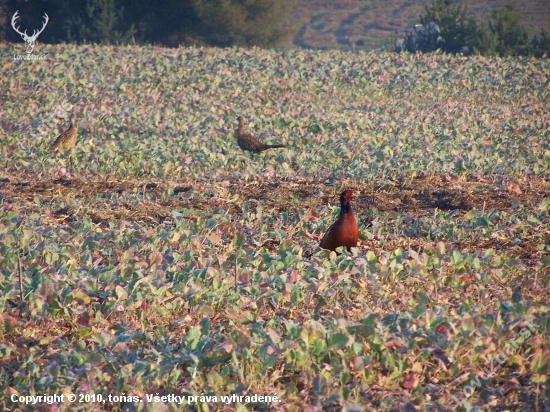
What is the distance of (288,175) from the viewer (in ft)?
32.3

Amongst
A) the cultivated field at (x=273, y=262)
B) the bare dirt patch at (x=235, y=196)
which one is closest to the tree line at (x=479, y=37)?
the cultivated field at (x=273, y=262)

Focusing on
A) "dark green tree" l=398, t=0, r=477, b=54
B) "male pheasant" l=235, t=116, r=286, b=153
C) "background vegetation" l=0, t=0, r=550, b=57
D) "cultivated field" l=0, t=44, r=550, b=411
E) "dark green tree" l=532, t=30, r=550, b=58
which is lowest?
"cultivated field" l=0, t=44, r=550, b=411

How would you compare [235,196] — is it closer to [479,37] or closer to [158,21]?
[479,37]

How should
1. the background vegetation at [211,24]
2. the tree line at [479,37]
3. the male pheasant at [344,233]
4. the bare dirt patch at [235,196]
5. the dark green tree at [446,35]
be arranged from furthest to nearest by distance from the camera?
1. the dark green tree at [446,35]
2. the background vegetation at [211,24]
3. the tree line at [479,37]
4. the bare dirt patch at [235,196]
5. the male pheasant at [344,233]

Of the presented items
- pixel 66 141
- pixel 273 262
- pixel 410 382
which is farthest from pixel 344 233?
pixel 66 141

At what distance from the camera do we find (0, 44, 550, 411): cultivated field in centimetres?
381

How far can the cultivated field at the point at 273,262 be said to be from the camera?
3812mm

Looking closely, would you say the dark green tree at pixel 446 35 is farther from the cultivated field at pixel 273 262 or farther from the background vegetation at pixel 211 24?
the cultivated field at pixel 273 262

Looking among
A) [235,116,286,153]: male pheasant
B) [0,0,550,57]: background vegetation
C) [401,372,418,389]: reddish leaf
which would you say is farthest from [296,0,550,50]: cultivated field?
[401,372,418,389]: reddish leaf

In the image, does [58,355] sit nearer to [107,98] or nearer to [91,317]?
[91,317]

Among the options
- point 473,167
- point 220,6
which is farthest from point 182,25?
point 473,167

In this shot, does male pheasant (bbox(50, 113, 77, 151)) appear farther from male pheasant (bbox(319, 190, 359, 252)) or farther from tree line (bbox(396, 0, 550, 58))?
tree line (bbox(396, 0, 550, 58))

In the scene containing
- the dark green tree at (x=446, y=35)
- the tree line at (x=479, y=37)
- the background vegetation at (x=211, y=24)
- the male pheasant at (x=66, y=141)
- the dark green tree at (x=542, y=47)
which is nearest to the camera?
the male pheasant at (x=66, y=141)

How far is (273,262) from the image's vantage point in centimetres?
552
